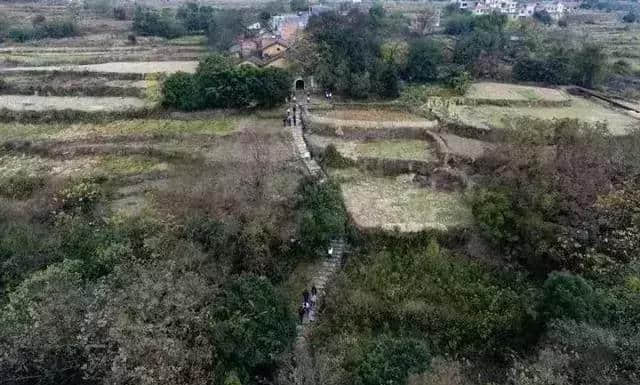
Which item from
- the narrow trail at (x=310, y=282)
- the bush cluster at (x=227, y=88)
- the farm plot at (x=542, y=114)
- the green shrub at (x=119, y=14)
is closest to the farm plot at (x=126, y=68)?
the bush cluster at (x=227, y=88)

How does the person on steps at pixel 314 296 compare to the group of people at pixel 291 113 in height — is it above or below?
below

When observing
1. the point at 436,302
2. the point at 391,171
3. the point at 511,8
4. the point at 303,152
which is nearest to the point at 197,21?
the point at 303,152

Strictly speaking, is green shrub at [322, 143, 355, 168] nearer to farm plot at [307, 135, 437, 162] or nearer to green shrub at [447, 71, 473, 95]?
farm plot at [307, 135, 437, 162]

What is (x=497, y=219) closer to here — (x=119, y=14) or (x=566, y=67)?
(x=566, y=67)

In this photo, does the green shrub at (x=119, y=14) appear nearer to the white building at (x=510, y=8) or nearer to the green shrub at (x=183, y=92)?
the green shrub at (x=183, y=92)

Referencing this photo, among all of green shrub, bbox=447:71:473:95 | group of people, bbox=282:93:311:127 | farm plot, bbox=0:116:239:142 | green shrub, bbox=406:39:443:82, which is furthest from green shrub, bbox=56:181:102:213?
green shrub, bbox=406:39:443:82

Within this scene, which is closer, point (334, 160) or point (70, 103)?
point (334, 160)
